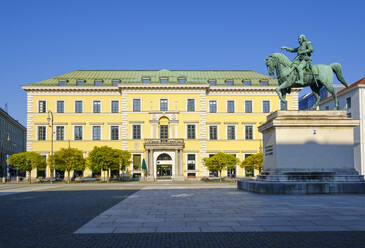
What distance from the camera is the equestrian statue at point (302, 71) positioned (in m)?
22.6

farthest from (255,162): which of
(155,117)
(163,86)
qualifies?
(163,86)

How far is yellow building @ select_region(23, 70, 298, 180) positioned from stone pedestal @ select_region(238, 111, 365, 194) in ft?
135

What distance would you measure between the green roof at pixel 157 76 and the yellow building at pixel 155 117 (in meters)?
0.55

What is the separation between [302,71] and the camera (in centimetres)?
2267

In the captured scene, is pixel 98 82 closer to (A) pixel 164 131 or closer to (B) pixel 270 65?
(A) pixel 164 131

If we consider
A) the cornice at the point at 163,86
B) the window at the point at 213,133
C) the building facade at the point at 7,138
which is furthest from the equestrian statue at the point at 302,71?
the building facade at the point at 7,138

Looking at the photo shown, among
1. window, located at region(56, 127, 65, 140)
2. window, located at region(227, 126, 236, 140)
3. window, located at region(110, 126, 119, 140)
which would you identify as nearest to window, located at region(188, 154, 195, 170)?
window, located at region(227, 126, 236, 140)

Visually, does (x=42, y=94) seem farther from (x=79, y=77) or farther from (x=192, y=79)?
(x=192, y=79)

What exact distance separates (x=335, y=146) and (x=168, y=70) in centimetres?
5135

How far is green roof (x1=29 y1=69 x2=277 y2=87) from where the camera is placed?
2621 inches

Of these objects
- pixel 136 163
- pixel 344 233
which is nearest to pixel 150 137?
pixel 136 163

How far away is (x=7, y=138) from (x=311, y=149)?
90.6m

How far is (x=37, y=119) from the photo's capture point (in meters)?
64.6

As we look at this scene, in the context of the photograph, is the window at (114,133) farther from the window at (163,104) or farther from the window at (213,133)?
the window at (213,133)
